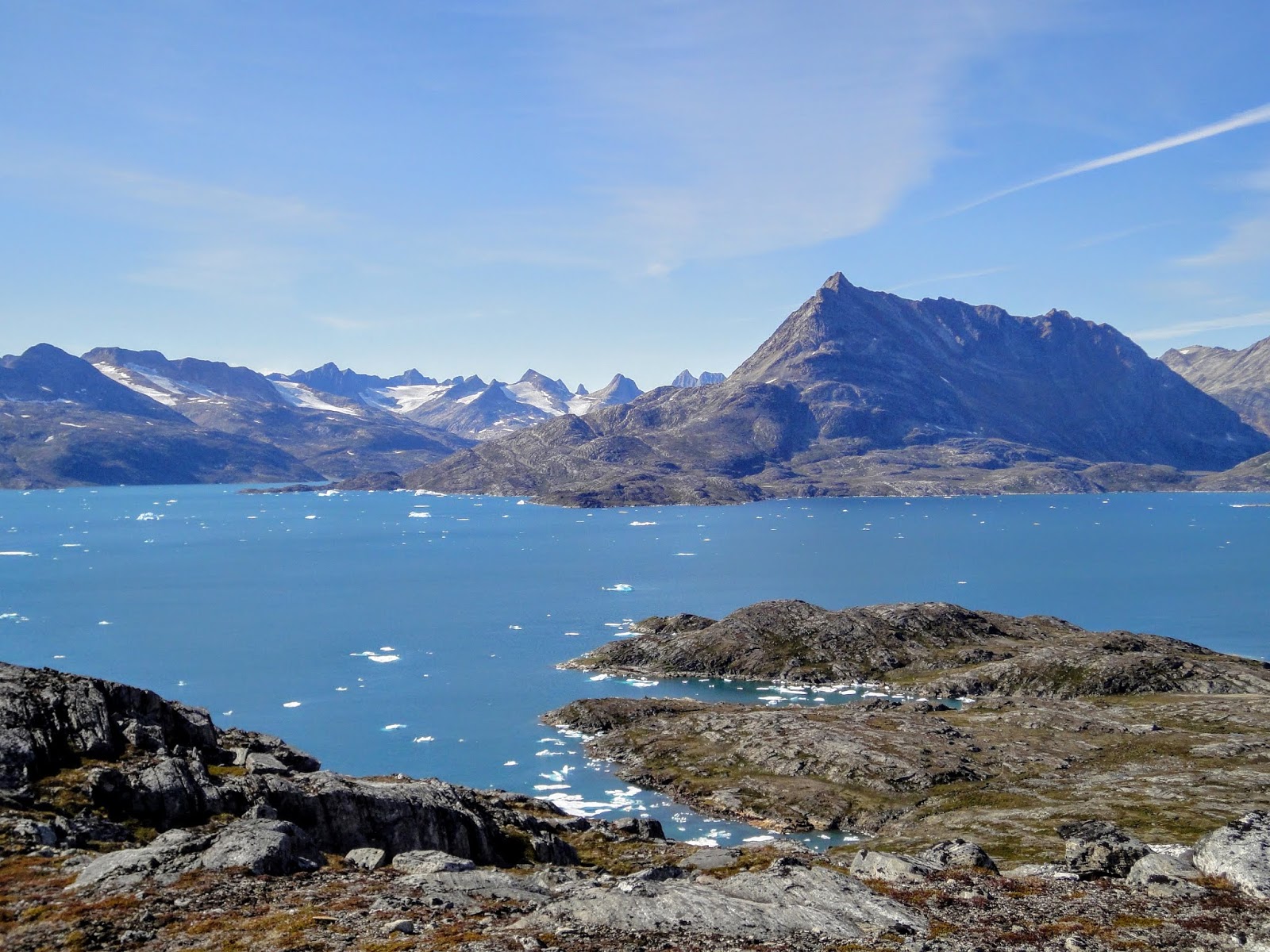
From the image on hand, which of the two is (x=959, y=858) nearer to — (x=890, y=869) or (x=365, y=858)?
(x=890, y=869)

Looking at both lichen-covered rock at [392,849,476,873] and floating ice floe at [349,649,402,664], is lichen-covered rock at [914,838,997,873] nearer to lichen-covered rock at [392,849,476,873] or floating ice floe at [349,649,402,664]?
lichen-covered rock at [392,849,476,873]

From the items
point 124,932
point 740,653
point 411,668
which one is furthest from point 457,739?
point 124,932

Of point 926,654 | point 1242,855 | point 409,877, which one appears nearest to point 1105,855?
point 1242,855

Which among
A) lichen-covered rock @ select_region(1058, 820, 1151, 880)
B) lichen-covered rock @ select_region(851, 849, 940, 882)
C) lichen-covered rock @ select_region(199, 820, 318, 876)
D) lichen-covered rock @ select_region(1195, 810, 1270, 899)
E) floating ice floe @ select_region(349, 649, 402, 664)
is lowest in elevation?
floating ice floe @ select_region(349, 649, 402, 664)

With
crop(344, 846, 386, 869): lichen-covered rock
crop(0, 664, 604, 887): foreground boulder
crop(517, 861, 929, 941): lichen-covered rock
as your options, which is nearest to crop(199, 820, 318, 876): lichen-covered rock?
crop(0, 664, 604, 887): foreground boulder

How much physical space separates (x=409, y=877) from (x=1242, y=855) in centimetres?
3881

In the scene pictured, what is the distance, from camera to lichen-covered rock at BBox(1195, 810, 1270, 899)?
1515 inches

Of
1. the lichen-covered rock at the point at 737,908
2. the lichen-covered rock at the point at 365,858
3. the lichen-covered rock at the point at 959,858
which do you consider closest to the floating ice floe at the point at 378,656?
the lichen-covered rock at the point at 959,858

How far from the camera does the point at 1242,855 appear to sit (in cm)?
4066

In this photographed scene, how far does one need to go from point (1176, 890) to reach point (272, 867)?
39126 mm

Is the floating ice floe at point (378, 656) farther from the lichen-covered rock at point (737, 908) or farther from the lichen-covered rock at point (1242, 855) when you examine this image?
the lichen-covered rock at point (1242, 855)

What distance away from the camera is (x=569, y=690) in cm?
14212

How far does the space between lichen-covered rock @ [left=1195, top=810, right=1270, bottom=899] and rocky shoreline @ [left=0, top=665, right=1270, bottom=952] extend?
0.13 meters

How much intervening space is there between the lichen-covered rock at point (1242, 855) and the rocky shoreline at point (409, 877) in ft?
0.42
